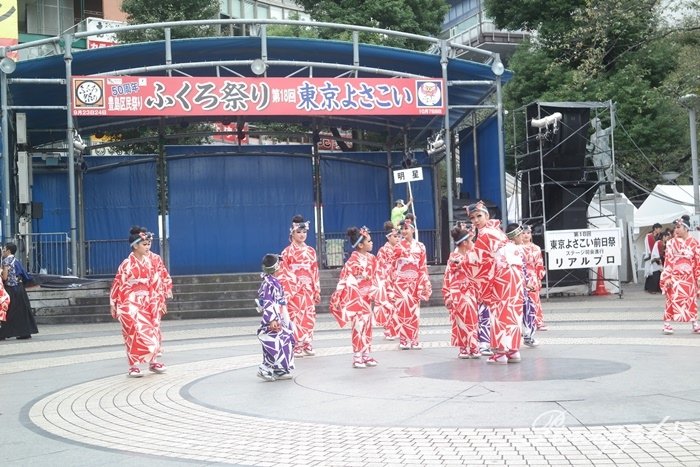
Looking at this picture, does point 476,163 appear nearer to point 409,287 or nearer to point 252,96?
point 252,96

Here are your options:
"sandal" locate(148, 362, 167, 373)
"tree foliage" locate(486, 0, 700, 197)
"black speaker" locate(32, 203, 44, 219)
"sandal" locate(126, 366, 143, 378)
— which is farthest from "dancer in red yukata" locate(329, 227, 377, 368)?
"tree foliage" locate(486, 0, 700, 197)

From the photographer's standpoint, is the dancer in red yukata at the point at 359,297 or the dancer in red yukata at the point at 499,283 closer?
the dancer in red yukata at the point at 499,283

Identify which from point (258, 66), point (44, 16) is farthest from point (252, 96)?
point (44, 16)

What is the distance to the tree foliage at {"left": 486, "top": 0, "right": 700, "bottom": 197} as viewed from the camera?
91.8 ft

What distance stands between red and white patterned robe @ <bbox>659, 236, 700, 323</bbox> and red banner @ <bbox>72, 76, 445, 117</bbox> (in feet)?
27.9

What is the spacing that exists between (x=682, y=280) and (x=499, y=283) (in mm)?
4807

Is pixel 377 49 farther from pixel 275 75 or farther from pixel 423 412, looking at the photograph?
pixel 423 412

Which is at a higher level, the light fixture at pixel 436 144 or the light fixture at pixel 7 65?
the light fixture at pixel 7 65

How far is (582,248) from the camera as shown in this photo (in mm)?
20938

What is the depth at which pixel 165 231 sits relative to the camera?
25.0m

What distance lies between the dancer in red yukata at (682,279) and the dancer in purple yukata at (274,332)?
6.78 meters

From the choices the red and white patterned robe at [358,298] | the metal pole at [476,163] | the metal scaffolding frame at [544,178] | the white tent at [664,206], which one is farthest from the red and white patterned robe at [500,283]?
the white tent at [664,206]

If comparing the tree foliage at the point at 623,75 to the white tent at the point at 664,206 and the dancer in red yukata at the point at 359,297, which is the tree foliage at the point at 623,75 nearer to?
the white tent at the point at 664,206

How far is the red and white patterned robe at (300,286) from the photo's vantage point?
1245cm
